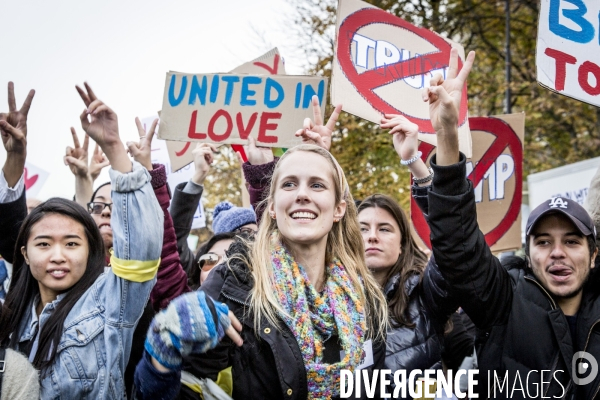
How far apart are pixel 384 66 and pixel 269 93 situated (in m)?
0.64

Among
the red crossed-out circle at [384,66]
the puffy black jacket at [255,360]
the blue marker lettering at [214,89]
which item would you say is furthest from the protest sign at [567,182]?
the puffy black jacket at [255,360]

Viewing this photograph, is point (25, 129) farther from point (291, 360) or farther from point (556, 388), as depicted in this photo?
point (556, 388)

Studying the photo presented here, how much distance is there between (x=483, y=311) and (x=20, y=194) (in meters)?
1.98

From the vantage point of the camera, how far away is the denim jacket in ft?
7.84

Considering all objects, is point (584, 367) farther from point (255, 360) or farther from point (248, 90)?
point (248, 90)

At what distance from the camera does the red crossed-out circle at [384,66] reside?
143 inches

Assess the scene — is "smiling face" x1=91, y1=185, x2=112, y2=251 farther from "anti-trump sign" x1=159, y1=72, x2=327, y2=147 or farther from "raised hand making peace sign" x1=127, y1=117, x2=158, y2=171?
"raised hand making peace sign" x1=127, y1=117, x2=158, y2=171

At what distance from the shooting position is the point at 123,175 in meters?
2.43

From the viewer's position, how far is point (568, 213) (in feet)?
9.21

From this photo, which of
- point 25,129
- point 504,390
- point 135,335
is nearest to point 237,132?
point 25,129

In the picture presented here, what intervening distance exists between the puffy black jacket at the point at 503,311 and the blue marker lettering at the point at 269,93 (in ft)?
4.76

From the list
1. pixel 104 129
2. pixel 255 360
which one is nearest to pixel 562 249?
pixel 255 360

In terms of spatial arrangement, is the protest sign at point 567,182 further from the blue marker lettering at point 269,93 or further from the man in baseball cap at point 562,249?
the man in baseball cap at point 562,249

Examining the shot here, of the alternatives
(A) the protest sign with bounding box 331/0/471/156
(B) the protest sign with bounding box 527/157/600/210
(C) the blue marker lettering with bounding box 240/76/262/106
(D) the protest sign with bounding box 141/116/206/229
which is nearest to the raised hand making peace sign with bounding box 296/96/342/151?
(A) the protest sign with bounding box 331/0/471/156
